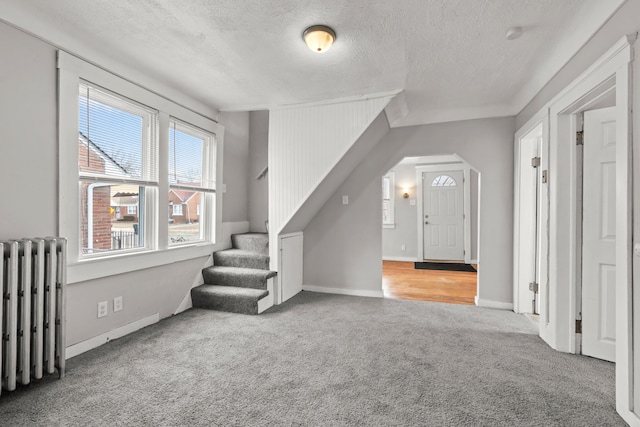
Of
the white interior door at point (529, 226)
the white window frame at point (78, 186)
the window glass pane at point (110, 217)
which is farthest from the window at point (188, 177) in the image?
the white interior door at point (529, 226)

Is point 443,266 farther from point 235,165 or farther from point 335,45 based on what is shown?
point 335,45

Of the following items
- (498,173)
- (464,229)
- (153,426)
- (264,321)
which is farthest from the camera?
(464,229)

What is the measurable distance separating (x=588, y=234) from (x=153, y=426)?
3012mm

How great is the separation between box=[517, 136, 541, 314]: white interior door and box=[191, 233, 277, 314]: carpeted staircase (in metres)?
2.73

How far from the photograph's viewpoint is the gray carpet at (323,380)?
1.60 metres

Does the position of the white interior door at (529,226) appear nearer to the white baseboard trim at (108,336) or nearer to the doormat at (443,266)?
the doormat at (443,266)

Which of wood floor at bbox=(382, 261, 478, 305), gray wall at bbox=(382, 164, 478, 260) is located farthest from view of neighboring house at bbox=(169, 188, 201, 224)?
gray wall at bbox=(382, 164, 478, 260)

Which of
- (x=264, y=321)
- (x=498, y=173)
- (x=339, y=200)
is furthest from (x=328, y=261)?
(x=498, y=173)

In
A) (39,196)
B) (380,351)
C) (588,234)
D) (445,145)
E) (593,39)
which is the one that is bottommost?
(380,351)

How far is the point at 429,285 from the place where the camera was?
182 inches

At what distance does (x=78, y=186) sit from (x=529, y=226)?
4.14 meters

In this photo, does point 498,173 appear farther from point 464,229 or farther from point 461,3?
point 464,229

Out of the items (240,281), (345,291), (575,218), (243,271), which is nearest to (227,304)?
(240,281)

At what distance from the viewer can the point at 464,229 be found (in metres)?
6.69
